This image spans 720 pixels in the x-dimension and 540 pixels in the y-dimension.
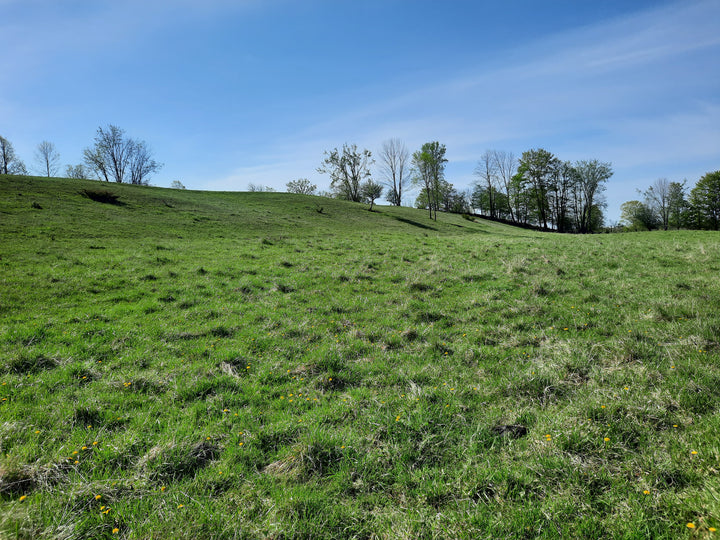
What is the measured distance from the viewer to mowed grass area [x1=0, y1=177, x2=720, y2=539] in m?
3.25

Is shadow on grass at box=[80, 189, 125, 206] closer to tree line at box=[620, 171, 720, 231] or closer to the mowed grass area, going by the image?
the mowed grass area

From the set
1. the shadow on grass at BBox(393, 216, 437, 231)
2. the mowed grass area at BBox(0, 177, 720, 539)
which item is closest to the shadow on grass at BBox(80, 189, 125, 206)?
the mowed grass area at BBox(0, 177, 720, 539)

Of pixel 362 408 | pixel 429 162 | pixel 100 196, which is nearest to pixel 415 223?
pixel 429 162

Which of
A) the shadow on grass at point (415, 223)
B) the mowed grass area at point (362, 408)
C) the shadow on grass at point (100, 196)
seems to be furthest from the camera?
the shadow on grass at point (415, 223)

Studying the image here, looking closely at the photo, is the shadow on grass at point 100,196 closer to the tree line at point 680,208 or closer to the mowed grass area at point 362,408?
the mowed grass area at point 362,408

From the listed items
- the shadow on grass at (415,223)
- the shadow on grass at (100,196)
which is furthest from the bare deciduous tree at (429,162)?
the shadow on grass at (100,196)

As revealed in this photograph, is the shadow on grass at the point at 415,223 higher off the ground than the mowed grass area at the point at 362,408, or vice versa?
the shadow on grass at the point at 415,223

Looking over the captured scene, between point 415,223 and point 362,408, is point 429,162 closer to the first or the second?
point 415,223

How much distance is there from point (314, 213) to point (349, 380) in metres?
40.0

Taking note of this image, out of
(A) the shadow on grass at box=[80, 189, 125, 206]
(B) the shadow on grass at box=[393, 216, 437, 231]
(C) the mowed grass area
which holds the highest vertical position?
(A) the shadow on grass at box=[80, 189, 125, 206]

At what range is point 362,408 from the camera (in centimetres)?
516

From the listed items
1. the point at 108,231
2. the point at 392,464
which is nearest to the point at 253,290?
the point at 392,464

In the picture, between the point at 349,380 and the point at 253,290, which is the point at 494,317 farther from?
the point at 253,290

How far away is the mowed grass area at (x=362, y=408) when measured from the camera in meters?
3.25
